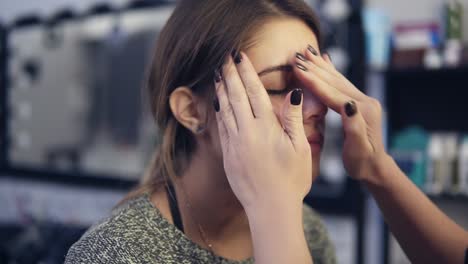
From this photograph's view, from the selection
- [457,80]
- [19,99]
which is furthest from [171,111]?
[19,99]

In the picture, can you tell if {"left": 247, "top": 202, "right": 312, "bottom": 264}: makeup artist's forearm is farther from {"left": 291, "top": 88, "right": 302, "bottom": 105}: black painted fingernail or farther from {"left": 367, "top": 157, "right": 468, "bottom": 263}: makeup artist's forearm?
{"left": 367, "top": 157, "right": 468, "bottom": 263}: makeup artist's forearm

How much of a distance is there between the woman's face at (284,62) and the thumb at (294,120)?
93mm

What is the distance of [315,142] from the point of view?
87 cm

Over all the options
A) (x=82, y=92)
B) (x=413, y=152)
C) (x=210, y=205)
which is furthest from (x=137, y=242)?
(x=82, y=92)

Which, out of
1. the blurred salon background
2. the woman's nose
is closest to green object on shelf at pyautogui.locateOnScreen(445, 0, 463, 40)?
the blurred salon background

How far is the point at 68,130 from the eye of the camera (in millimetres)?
2738

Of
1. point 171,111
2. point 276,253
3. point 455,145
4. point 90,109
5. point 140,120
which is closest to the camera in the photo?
point 276,253

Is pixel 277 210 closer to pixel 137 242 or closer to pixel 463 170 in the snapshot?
pixel 137 242

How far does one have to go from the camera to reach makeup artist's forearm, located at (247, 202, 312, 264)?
63cm

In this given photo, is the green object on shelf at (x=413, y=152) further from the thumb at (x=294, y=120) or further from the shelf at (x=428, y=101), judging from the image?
the thumb at (x=294, y=120)

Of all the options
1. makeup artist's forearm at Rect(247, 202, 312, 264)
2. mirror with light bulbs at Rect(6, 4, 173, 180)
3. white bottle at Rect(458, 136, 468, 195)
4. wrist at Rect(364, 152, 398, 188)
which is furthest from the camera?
mirror with light bulbs at Rect(6, 4, 173, 180)

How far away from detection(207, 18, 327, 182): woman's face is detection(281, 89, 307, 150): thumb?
0.30ft

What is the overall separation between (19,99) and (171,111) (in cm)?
250

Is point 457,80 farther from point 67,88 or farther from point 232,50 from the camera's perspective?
point 67,88
